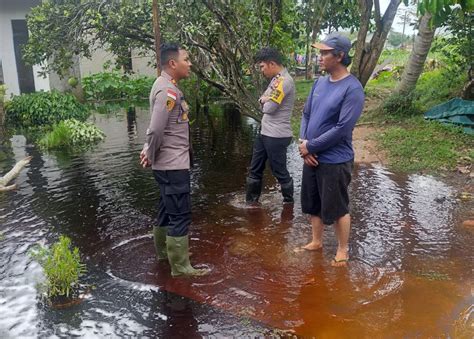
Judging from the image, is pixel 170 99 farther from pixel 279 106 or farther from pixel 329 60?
pixel 279 106

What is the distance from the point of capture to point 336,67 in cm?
396

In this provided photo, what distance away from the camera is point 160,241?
4.38 m

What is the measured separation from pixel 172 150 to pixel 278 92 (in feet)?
6.05

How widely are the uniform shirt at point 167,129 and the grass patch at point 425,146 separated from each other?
14.8ft

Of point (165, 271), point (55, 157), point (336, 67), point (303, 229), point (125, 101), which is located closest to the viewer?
point (336, 67)

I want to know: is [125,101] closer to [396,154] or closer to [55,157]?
[55,157]

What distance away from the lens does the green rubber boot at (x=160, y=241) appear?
14.2 ft

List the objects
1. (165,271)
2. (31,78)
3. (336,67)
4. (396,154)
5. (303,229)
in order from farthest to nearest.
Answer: (31,78), (396,154), (303,229), (165,271), (336,67)

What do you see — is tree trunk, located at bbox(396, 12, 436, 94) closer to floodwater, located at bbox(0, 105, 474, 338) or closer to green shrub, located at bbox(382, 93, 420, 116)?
green shrub, located at bbox(382, 93, 420, 116)

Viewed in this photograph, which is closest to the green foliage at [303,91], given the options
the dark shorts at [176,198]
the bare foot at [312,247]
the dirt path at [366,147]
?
the dirt path at [366,147]

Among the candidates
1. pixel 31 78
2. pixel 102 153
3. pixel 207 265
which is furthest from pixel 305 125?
pixel 31 78

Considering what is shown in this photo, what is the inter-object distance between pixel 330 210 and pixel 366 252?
0.71m

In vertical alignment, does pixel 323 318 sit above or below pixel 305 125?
below

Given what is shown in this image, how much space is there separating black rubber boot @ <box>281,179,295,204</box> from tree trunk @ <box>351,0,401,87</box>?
17.9 feet
